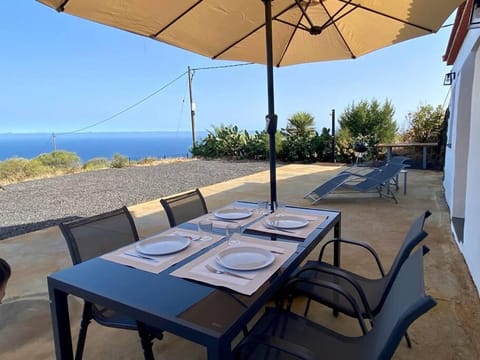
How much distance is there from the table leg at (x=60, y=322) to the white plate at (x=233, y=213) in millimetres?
1030

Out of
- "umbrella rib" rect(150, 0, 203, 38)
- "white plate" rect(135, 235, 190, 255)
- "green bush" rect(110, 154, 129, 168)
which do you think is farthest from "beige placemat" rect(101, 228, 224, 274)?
"green bush" rect(110, 154, 129, 168)

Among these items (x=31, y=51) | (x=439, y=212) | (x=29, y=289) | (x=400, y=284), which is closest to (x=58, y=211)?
(x=29, y=289)

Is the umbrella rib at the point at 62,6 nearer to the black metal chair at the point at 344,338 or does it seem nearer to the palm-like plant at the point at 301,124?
the black metal chair at the point at 344,338

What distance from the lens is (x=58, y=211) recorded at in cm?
555

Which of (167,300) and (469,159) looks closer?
(167,300)

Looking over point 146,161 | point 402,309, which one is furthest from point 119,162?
point 402,309

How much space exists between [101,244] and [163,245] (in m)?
0.50

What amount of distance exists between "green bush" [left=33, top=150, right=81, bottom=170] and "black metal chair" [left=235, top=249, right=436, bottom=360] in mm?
12039

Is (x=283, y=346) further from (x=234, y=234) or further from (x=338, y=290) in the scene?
(x=234, y=234)

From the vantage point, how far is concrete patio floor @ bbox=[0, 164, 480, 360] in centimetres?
191

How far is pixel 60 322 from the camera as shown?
1.46 m

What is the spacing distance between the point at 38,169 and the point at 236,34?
10.3 metres

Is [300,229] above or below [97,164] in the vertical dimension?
above

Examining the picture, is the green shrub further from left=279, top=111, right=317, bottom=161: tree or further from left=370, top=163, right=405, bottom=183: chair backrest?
left=370, top=163, right=405, bottom=183: chair backrest
